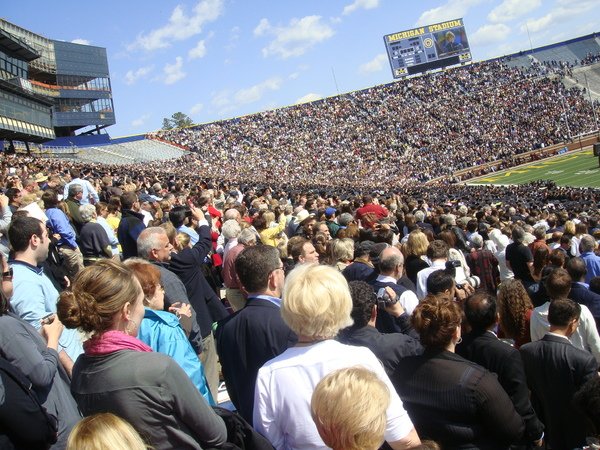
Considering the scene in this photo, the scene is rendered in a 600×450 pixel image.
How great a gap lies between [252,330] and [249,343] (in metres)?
0.09

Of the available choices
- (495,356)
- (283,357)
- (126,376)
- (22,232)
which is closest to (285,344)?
(283,357)

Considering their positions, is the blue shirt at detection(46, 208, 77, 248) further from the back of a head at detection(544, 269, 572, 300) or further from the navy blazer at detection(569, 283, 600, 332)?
the navy blazer at detection(569, 283, 600, 332)

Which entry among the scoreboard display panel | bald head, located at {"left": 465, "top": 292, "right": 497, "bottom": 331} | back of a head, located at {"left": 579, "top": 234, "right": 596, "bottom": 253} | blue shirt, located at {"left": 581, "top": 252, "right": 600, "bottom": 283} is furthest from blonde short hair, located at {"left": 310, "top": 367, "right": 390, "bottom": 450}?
the scoreboard display panel

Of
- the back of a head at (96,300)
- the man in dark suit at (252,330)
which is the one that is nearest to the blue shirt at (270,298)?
the man in dark suit at (252,330)

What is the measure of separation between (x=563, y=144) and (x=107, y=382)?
60970mm

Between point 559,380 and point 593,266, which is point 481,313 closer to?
point 559,380

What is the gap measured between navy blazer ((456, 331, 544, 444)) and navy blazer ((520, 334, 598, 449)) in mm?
479

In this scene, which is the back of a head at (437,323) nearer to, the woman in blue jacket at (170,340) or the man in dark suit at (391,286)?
the woman in blue jacket at (170,340)

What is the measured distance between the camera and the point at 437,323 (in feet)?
11.8

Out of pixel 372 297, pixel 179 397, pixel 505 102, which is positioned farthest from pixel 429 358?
pixel 505 102

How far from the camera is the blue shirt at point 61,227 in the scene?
8.52 m

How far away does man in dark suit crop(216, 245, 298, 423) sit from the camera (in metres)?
3.71

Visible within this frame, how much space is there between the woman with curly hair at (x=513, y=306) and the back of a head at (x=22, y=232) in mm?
3782

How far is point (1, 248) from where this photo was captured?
20.7ft
